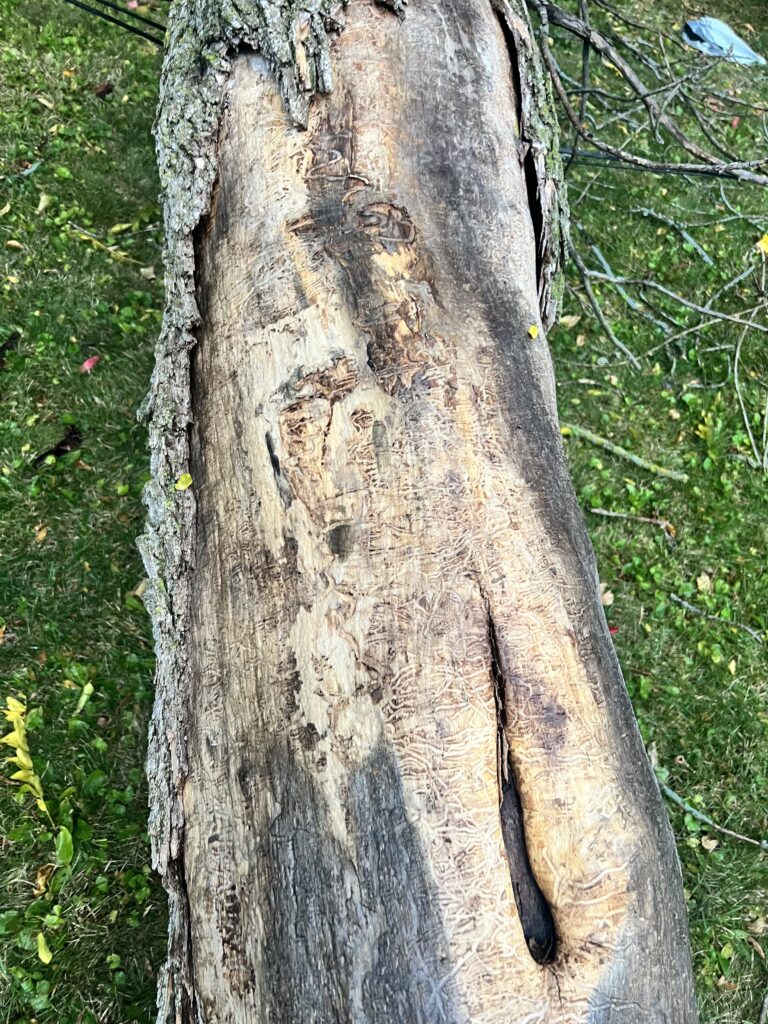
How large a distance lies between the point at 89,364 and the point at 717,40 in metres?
5.89

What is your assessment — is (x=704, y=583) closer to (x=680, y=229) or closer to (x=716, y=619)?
(x=716, y=619)

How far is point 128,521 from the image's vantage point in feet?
9.93

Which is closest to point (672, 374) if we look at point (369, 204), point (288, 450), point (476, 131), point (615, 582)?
point (615, 582)

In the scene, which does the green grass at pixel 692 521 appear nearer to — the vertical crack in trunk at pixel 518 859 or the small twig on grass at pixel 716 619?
the small twig on grass at pixel 716 619

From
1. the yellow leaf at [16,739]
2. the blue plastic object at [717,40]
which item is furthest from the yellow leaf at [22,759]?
the blue plastic object at [717,40]

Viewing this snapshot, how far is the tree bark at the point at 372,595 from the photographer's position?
48.5 inches

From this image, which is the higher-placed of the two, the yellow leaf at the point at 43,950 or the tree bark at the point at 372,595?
the tree bark at the point at 372,595

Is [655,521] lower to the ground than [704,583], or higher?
higher

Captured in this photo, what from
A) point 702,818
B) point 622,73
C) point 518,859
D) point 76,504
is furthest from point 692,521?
point 76,504

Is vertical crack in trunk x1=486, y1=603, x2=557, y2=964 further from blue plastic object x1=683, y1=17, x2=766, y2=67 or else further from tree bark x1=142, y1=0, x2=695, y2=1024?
blue plastic object x1=683, y1=17, x2=766, y2=67

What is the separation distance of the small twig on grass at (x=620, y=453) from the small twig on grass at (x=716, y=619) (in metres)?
0.67

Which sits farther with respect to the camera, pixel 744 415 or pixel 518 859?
pixel 744 415

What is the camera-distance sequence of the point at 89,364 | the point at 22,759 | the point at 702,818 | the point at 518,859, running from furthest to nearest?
the point at 89,364
the point at 702,818
the point at 22,759
the point at 518,859

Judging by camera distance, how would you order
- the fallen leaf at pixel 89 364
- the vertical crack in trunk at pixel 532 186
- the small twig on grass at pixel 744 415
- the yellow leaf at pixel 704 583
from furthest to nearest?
the small twig on grass at pixel 744 415 < the yellow leaf at pixel 704 583 < the fallen leaf at pixel 89 364 < the vertical crack in trunk at pixel 532 186
